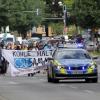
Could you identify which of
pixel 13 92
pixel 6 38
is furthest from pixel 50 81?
pixel 6 38

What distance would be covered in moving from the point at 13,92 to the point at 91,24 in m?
57.2

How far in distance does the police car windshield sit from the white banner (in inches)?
336

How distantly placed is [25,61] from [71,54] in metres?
9.32

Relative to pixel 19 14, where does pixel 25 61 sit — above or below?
below

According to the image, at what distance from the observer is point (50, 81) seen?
1110 inches

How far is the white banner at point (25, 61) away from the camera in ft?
118

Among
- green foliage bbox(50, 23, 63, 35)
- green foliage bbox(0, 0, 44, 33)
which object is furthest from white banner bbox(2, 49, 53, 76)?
green foliage bbox(50, 23, 63, 35)

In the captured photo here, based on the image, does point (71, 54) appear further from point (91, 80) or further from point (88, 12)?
point (88, 12)

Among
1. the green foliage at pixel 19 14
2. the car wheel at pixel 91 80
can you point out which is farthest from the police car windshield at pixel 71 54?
the green foliage at pixel 19 14

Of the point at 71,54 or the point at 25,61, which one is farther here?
the point at 25,61

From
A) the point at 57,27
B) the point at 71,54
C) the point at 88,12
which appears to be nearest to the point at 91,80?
the point at 71,54

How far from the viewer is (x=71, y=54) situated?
27344mm

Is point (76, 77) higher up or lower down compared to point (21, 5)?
lower down

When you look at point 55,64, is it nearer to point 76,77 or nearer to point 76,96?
point 76,77
